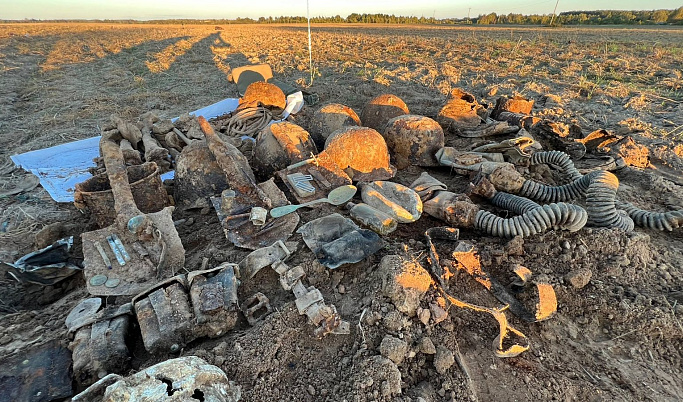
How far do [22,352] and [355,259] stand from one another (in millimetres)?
2153

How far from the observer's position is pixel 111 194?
3.30 meters

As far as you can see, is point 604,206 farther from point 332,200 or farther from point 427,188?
point 332,200

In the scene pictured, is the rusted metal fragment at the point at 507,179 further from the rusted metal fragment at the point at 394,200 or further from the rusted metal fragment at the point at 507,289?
the rusted metal fragment at the point at 507,289

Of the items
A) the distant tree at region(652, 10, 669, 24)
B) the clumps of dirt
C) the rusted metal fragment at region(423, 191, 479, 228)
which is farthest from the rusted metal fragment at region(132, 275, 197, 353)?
the distant tree at region(652, 10, 669, 24)

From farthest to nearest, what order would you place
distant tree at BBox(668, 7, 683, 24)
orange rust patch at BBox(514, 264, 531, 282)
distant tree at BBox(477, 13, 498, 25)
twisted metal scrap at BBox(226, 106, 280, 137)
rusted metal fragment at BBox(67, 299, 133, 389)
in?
distant tree at BBox(477, 13, 498, 25), distant tree at BBox(668, 7, 683, 24), twisted metal scrap at BBox(226, 106, 280, 137), orange rust patch at BBox(514, 264, 531, 282), rusted metal fragment at BBox(67, 299, 133, 389)

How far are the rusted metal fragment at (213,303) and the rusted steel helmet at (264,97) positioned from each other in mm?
4480

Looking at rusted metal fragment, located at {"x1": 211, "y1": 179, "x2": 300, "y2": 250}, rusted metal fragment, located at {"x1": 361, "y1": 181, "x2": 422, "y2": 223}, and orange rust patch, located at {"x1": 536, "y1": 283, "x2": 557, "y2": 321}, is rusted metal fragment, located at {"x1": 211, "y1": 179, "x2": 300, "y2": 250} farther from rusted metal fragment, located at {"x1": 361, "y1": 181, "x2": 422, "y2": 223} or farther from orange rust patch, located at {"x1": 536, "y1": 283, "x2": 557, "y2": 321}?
orange rust patch, located at {"x1": 536, "y1": 283, "x2": 557, "y2": 321}

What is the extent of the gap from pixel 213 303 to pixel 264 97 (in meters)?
4.86

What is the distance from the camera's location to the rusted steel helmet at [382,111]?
201 inches

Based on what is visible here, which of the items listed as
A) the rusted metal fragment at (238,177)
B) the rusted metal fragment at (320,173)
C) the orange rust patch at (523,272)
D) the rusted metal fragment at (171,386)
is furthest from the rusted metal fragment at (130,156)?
the orange rust patch at (523,272)

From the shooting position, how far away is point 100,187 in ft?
11.6

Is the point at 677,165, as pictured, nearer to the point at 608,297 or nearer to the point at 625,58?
the point at 608,297

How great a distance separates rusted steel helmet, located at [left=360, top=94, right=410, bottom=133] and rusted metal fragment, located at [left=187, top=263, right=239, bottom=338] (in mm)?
3420

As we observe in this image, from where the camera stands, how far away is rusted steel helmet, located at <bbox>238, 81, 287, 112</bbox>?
6273 mm
